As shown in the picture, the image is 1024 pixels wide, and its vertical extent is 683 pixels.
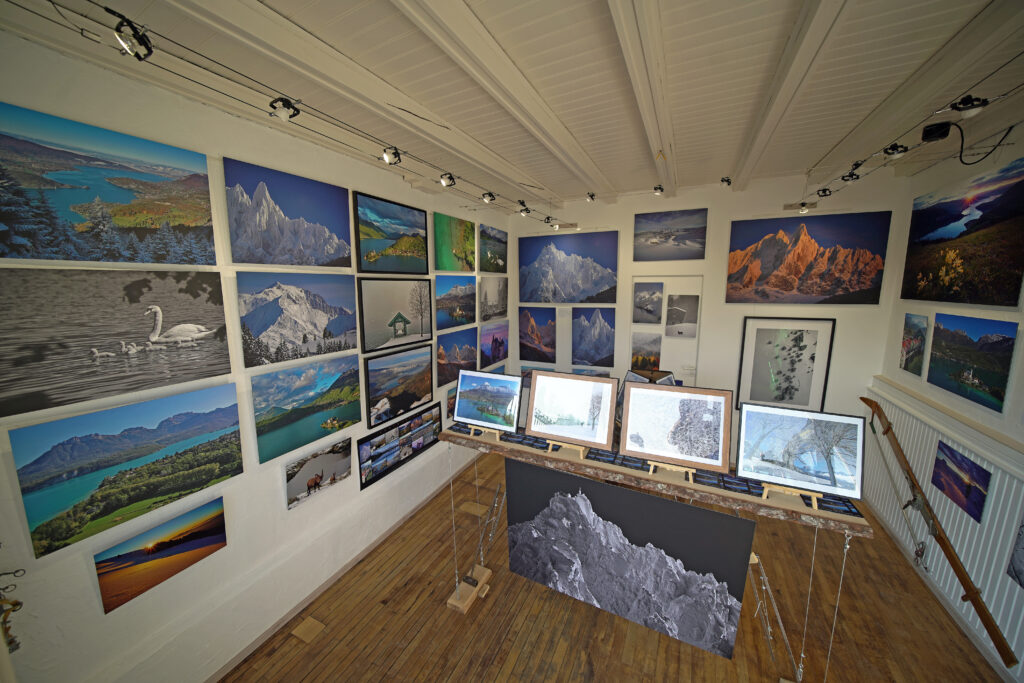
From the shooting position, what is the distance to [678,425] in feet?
8.21

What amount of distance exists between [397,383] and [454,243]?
2089 mm

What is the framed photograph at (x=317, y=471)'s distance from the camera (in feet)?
10.2

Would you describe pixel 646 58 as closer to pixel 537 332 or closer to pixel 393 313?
pixel 393 313

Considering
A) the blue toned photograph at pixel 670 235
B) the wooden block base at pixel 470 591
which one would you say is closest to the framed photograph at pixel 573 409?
the wooden block base at pixel 470 591

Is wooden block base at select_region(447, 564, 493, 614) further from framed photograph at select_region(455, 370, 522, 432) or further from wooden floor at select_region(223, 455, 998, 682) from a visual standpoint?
framed photograph at select_region(455, 370, 522, 432)

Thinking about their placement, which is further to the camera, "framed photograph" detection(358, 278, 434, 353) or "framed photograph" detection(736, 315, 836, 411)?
"framed photograph" detection(736, 315, 836, 411)

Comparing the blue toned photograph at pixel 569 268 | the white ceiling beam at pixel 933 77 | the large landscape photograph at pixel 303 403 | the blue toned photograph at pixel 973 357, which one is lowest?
the large landscape photograph at pixel 303 403

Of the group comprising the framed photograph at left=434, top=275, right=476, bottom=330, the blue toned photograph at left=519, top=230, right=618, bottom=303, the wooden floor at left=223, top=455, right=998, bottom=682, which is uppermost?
the blue toned photograph at left=519, top=230, right=618, bottom=303

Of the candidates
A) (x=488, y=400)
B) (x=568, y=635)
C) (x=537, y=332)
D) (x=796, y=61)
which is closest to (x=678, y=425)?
(x=488, y=400)

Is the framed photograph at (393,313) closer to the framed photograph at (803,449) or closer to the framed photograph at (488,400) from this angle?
the framed photograph at (488,400)

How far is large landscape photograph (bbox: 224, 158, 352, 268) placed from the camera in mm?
2582

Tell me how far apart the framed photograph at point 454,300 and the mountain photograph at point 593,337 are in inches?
76.0

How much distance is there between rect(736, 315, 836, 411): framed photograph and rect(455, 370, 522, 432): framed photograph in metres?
3.85

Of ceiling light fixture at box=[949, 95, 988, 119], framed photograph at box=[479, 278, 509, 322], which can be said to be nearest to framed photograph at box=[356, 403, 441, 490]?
framed photograph at box=[479, 278, 509, 322]
